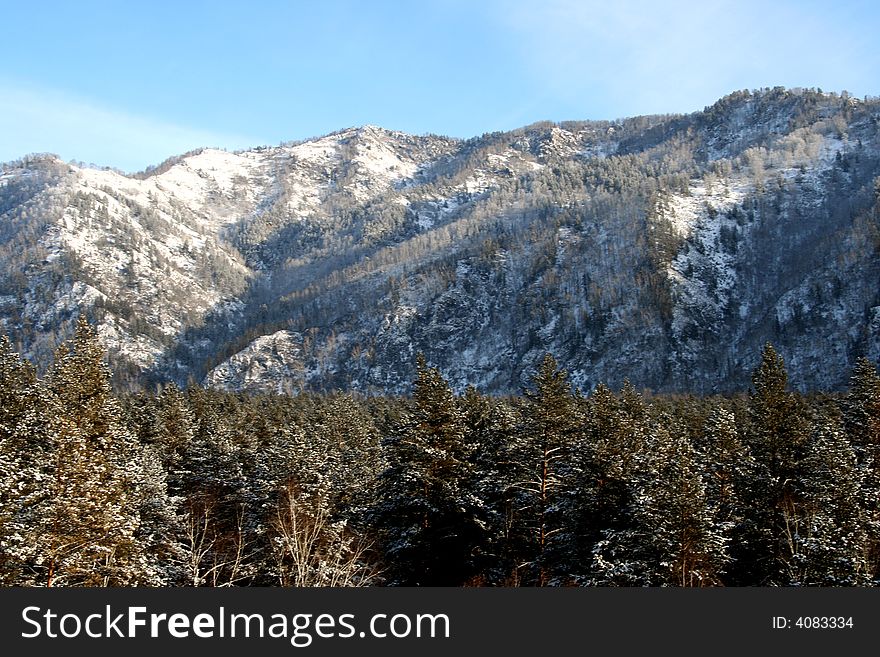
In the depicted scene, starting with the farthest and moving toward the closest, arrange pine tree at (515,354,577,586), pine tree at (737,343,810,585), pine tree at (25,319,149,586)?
pine tree at (515,354,577,586), pine tree at (737,343,810,585), pine tree at (25,319,149,586)

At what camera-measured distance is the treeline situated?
79.6 ft

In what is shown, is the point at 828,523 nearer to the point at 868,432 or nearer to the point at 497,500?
the point at 497,500

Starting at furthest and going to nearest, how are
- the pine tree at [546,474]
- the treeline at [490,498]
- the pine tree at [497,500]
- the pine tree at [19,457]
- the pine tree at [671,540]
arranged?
1. the pine tree at [497,500]
2. the pine tree at [546,474]
3. the pine tree at [671,540]
4. the treeline at [490,498]
5. the pine tree at [19,457]

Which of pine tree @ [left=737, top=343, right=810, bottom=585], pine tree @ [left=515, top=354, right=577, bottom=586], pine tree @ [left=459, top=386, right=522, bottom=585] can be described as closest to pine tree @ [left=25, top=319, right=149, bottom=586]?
pine tree @ [left=459, top=386, right=522, bottom=585]

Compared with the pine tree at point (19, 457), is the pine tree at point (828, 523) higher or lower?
lower

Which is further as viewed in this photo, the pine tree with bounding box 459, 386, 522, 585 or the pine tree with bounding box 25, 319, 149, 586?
the pine tree with bounding box 459, 386, 522, 585

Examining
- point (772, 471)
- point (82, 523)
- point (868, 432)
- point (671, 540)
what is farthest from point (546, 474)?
point (868, 432)

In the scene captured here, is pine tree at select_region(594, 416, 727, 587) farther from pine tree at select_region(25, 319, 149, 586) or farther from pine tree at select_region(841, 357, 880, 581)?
pine tree at select_region(25, 319, 149, 586)

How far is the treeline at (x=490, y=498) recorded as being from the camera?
24.3 meters

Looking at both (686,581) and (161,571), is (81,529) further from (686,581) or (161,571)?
(686,581)

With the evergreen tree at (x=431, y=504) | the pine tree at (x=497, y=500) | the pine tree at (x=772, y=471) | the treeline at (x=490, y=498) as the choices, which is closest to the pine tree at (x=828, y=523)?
the treeline at (x=490, y=498)

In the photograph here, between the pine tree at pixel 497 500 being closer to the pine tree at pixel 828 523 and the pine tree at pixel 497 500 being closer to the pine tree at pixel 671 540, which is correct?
the pine tree at pixel 671 540

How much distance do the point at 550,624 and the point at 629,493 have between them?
15.8m

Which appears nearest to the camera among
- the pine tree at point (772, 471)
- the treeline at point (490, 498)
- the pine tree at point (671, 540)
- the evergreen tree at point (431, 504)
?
the treeline at point (490, 498)
